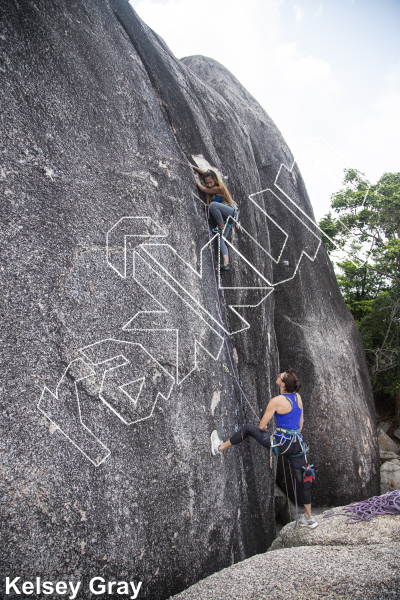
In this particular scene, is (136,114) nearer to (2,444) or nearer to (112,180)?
(112,180)

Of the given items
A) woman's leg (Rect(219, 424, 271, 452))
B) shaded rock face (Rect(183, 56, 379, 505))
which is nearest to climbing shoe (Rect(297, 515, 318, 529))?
woman's leg (Rect(219, 424, 271, 452))

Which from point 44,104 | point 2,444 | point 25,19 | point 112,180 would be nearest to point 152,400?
point 2,444

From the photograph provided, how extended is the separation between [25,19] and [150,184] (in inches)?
70.6

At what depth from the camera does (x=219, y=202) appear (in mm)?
4590

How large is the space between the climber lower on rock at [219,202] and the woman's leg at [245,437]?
2128 millimetres

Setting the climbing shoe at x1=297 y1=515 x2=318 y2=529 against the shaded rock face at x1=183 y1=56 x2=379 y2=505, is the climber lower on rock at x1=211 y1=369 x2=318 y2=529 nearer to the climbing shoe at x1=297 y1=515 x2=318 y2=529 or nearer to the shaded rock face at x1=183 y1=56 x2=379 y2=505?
the climbing shoe at x1=297 y1=515 x2=318 y2=529

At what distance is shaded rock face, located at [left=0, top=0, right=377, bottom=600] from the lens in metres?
2.48

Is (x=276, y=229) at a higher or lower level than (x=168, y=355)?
higher

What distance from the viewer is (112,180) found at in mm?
3420

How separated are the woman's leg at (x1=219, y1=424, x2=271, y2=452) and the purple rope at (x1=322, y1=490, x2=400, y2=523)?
1317mm

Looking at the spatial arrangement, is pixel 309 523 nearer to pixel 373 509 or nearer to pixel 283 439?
pixel 373 509

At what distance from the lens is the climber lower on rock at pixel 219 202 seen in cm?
449

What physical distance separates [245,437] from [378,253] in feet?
35.5

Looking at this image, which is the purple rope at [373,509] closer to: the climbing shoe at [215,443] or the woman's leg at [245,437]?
the woman's leg at [245,437]
